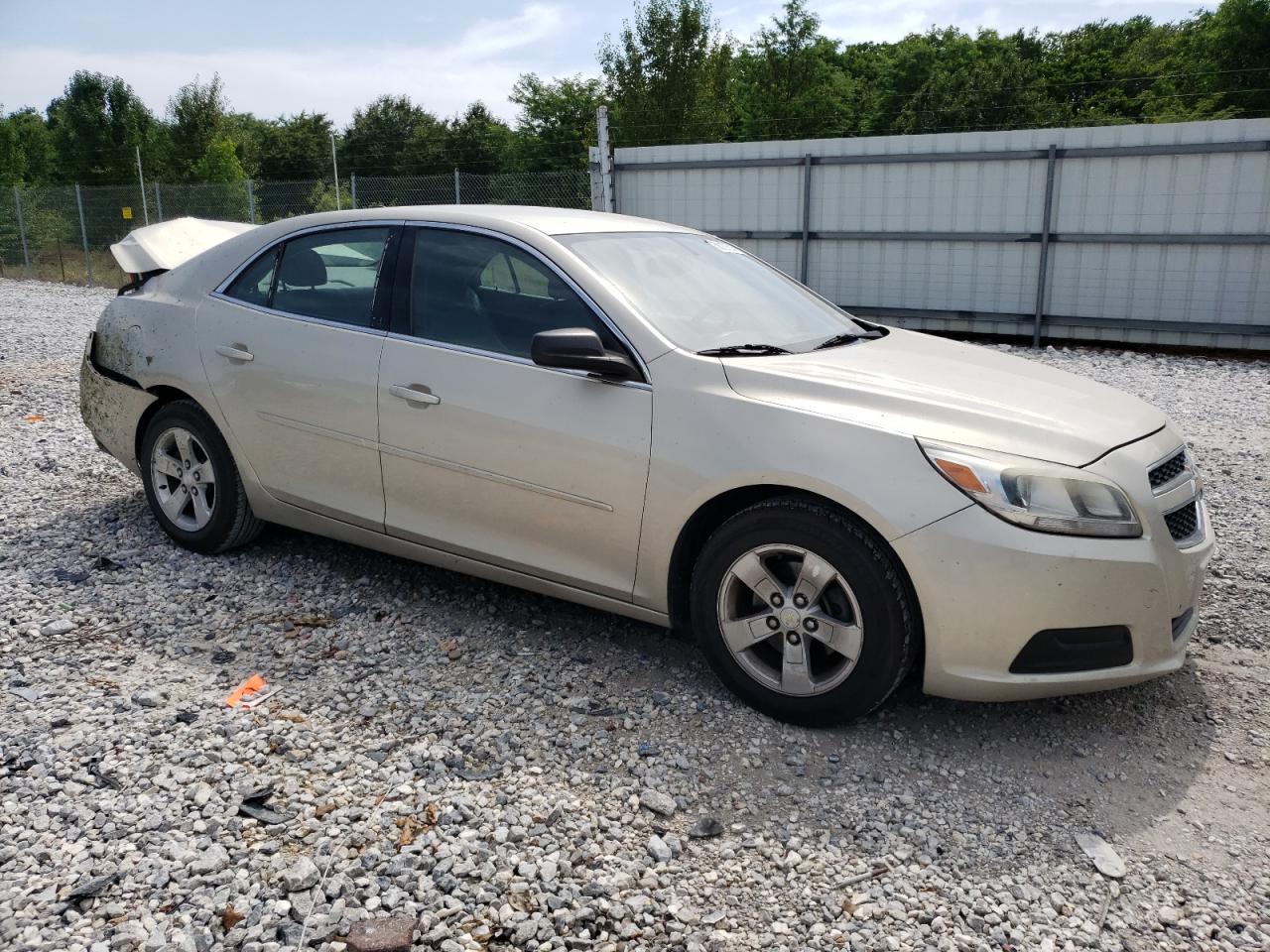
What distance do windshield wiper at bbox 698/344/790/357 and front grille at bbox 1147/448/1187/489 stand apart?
1.30 meters

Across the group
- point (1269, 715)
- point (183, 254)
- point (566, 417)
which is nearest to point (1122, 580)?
point (1269, 715)

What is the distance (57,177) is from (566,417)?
51694 millimetres

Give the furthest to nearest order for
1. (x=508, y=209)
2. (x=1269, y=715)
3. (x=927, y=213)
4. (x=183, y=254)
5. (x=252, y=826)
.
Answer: (x=927, y=213) → (x=183, y=254) → (x=508, y=209) → (x=1269, y=715) → (x=252, y=826)

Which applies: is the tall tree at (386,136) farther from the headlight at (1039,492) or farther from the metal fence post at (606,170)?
the headlight at (1039,492)

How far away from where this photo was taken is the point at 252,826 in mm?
2916

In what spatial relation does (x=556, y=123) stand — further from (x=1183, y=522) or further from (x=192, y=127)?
(x=1183, y=522)

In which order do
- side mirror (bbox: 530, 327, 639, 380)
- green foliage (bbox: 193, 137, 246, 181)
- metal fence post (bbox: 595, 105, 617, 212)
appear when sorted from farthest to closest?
green foliage (bbox: 193, 137, 246, 181), metal fence post (bbox: 595, 105, 617, 212), side mirror (bbox: 530, 327, 639, 380)

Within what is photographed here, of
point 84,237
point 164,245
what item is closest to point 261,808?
point 164,245

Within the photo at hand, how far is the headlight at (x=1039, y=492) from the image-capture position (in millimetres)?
3039

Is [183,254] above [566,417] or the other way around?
above

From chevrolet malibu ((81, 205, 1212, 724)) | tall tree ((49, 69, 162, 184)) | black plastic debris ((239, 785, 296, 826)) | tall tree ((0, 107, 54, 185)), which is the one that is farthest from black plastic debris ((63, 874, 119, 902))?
tall tree ((49, 69, 162, 184))

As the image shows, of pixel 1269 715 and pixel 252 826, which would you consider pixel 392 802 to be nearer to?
pixel 252 826

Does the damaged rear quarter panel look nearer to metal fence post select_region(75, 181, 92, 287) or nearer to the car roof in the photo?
the car roof

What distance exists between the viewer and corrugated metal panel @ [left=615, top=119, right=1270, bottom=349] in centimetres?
1210
